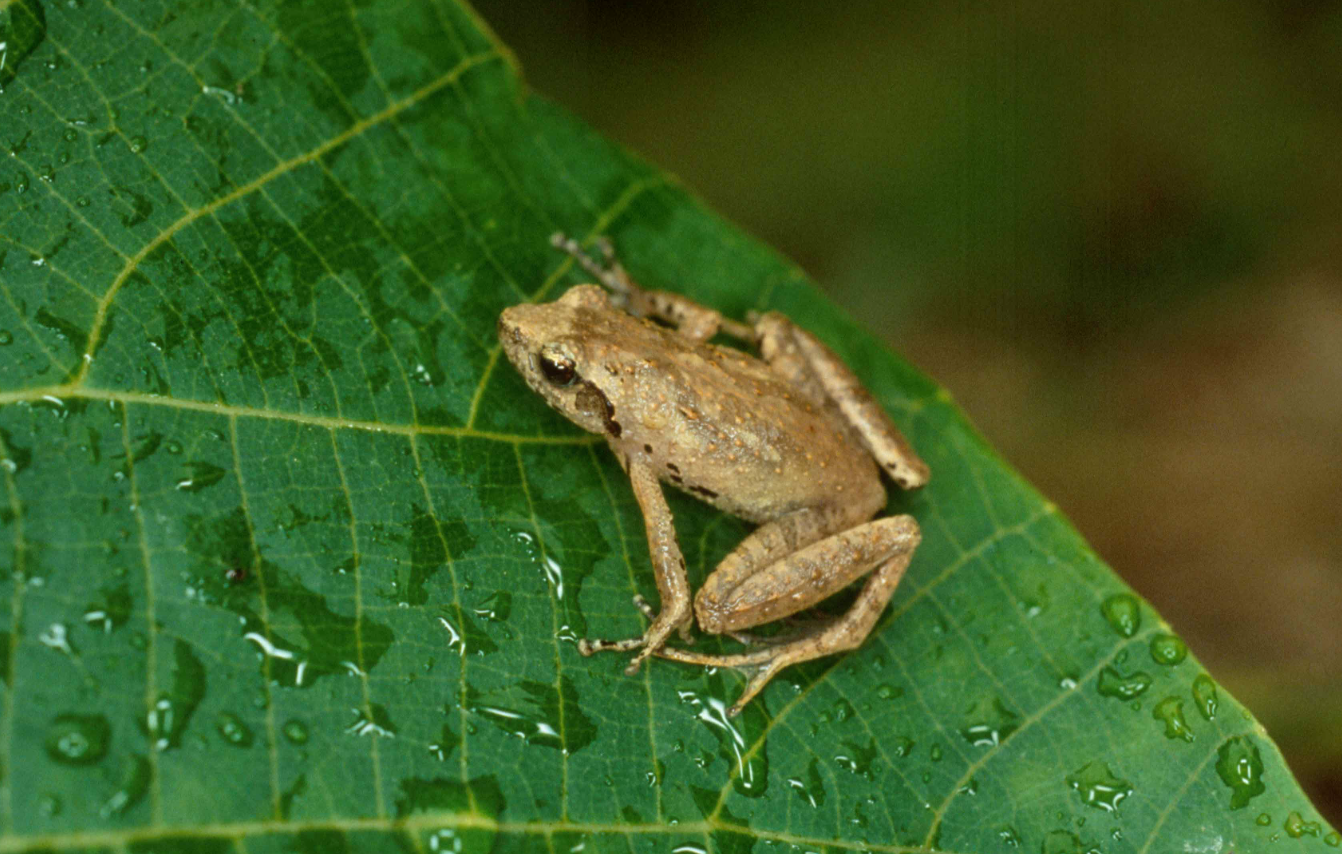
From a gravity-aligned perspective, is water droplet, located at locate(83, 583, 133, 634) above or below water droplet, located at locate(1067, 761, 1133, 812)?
above

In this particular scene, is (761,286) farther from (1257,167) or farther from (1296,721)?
(1257,167)

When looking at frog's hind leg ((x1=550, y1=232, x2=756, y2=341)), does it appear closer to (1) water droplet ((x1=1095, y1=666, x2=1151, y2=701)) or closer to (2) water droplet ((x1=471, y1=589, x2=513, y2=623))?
(2) water droplet ((x1=471, y1=589, x2=513, y2=623))

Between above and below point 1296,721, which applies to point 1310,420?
above

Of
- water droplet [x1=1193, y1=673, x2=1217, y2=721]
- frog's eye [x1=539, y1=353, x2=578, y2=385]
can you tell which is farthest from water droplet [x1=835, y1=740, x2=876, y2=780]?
frog's eye [x1=539, y1=353, x2=578, y2=385]

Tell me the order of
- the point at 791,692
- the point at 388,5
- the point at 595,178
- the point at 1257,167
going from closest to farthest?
the point at 791,692
the point at 388,5
the point at 595,178
the point at 1257,167

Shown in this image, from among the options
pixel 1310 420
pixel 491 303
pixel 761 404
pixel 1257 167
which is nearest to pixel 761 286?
pixel 761 404

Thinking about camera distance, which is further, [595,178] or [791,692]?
[595,178]
